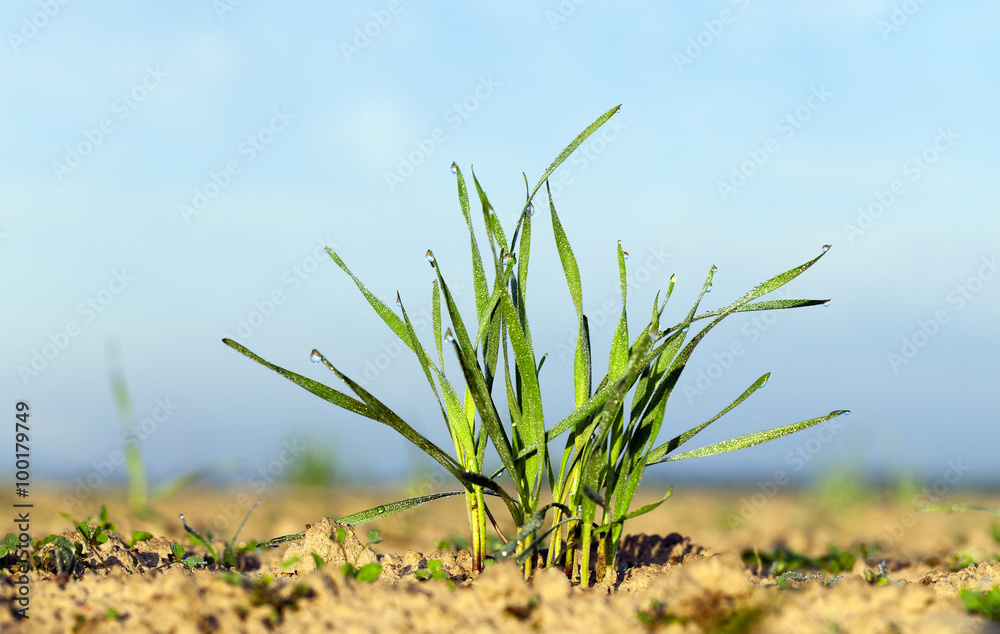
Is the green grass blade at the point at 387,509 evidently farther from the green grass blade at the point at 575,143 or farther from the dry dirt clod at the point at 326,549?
the green grass blade at the point at 575,143

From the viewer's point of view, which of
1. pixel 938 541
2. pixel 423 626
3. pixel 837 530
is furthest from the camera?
pixel 837 530

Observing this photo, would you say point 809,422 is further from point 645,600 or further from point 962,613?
point 645,600

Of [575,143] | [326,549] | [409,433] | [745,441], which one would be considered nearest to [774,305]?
[745,441]

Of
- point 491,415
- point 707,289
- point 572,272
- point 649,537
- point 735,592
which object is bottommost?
point 735,592

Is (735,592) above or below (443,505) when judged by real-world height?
below

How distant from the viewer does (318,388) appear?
6.89 ft

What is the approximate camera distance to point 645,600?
1.77 meters

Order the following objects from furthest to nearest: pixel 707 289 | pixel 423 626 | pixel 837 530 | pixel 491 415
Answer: pixel 837 530, pixel 707 289, pixel 491 415, pixel 423 626

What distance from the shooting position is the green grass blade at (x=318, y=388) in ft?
6.71

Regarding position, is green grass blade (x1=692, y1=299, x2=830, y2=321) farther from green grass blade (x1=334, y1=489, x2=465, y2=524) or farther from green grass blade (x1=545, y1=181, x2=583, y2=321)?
green grass blade (x1=334, y1=489, x2=465, y2=524)

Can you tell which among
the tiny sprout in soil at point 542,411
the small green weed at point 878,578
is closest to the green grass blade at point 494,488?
the tiny sprout in soil at point 542,411

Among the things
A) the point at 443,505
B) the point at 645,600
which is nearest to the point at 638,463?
the point at 645,600

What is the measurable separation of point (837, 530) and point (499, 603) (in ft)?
13.3

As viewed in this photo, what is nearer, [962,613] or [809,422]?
[962,613]
